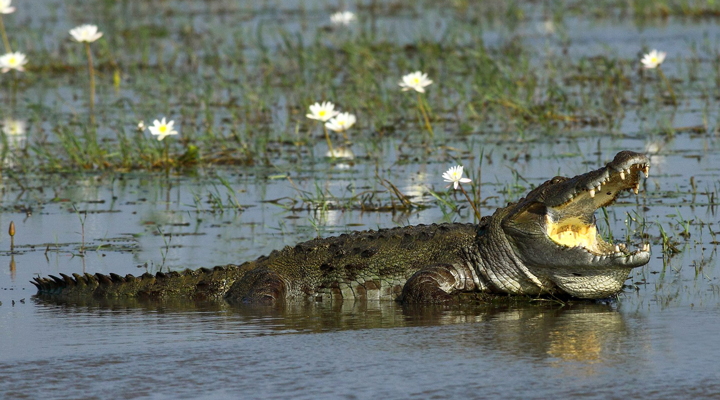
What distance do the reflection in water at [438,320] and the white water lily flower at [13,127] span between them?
6167mm

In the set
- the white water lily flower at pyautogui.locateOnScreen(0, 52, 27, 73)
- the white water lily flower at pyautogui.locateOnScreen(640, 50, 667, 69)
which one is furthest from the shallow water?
the white water lily flower at pyautogui.locateOnScreen(0, 52, 27, 73)

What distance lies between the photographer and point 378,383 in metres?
4.28

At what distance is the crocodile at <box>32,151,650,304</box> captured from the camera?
19.7ft

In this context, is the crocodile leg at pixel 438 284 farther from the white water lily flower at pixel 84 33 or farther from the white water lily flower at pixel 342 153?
the white water lily flower at pixel 84 33

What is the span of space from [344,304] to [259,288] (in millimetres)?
481

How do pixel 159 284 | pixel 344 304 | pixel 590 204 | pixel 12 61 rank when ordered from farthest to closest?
1. pixel 12 61
2. pixel 159 284
3. pixel 344 304
4. pixel 590 204

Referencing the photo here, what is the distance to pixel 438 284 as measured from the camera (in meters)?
6.27

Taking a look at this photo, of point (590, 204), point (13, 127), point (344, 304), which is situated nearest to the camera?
point (590, 204)

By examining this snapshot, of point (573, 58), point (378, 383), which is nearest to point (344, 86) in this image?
point (573, 58)

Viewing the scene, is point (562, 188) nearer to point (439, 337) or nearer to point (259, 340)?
point (439, 337)

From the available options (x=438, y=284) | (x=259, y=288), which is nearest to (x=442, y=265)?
(x=438, y=284)

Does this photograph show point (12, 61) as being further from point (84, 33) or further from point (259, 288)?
point (259, 288)

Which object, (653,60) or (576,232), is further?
(653,60)

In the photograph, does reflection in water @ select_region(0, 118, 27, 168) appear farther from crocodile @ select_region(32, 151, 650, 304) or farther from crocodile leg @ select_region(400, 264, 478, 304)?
crocodile leg @ select_region(400, 264, 478, 304)
